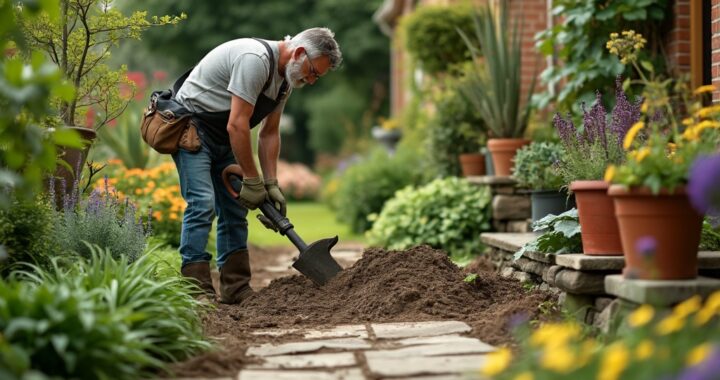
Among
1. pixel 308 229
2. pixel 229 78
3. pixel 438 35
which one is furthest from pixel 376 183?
pixel 229 78

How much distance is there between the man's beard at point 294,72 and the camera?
15.8 ft

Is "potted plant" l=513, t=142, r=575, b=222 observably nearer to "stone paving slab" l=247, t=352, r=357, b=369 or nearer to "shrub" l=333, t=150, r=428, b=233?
"stone paving slab" l=247, t=352, r=357, b=369

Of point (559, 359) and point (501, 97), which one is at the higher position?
point (501, 97)

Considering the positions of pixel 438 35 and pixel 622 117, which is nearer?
pixel 622 117

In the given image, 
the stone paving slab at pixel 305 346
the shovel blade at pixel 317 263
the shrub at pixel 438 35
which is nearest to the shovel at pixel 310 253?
the shovel blade at pixel 317 263

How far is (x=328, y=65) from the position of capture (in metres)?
4.88

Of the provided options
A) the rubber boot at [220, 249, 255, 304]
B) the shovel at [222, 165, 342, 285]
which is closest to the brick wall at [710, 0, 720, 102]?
the shovel at [222, 165, 342, 285]

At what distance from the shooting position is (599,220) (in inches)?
156

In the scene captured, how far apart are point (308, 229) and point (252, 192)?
673 centimetres

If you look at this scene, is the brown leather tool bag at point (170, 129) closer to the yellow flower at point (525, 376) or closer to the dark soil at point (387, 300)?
the dark soil at point (387, 300)

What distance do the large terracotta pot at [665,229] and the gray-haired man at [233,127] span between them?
202cm

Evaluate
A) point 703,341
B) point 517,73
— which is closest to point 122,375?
point 703,341

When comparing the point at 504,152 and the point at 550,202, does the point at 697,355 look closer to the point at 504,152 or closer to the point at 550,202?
the point at 550,202

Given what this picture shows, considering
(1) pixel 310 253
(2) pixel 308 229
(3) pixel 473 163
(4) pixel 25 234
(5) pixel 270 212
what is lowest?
(2) pixel 308 229
